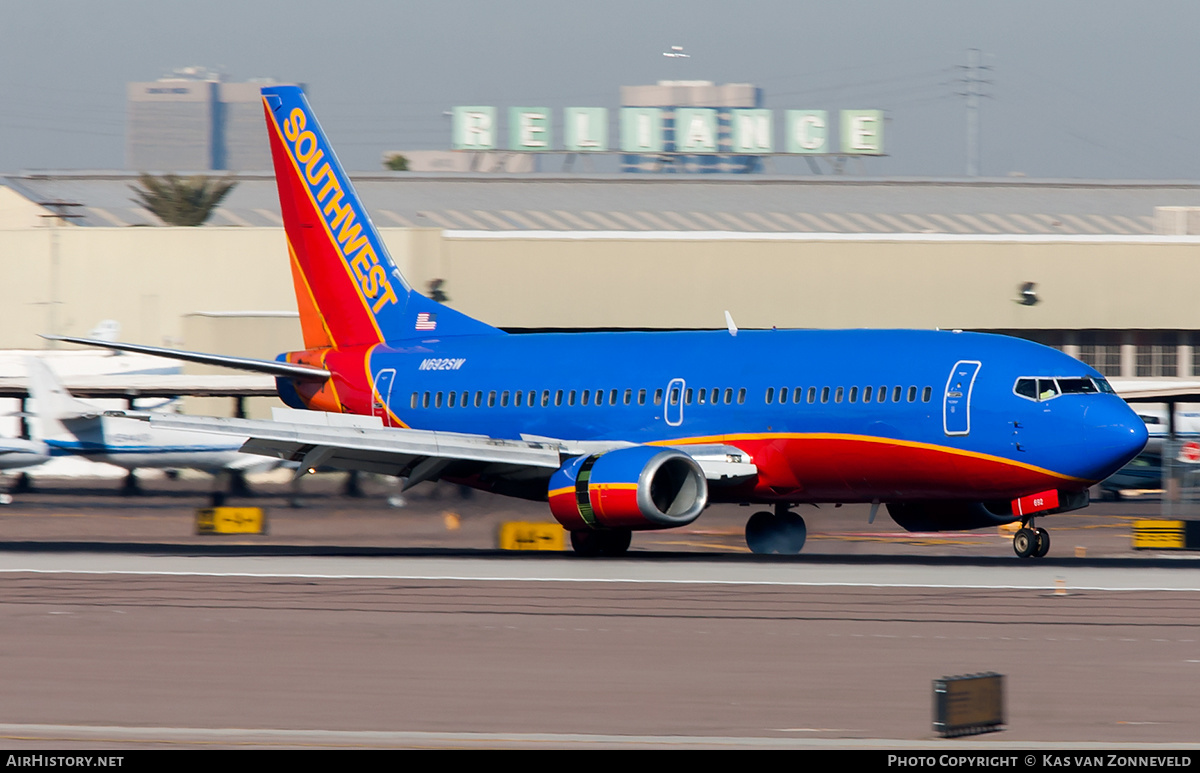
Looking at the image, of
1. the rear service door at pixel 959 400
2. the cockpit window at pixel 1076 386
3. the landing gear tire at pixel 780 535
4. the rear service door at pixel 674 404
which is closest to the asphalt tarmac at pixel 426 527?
the landing gear tire at pixel 780 535

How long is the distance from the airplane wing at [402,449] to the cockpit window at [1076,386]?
18.6ft

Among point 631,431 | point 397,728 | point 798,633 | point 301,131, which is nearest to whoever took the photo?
point 397,728

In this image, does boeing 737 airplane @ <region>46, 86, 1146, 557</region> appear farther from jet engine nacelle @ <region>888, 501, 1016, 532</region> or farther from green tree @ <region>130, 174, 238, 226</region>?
green tree @ <region>130, 174, 238, 226</region>

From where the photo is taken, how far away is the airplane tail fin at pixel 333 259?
37531 mm

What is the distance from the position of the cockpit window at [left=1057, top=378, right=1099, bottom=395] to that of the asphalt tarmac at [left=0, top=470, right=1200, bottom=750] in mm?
2974

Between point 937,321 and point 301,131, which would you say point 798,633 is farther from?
point 937,321

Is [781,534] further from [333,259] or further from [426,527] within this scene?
[333,259]

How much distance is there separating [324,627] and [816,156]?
313 feet

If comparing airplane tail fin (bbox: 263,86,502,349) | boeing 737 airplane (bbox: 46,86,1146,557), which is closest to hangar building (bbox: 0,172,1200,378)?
airplane tail fin (bbox: 263,86,502,349)

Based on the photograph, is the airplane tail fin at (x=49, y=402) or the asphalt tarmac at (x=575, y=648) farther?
the airplane tail fin at (x=49, y=402)

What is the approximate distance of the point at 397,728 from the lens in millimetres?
13562

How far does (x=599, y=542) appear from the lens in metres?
31.7

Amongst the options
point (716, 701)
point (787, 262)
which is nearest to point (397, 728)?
point (716, 701)

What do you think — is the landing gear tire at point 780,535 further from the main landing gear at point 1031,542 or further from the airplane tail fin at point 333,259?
the airplane tail fin at point 333,259
